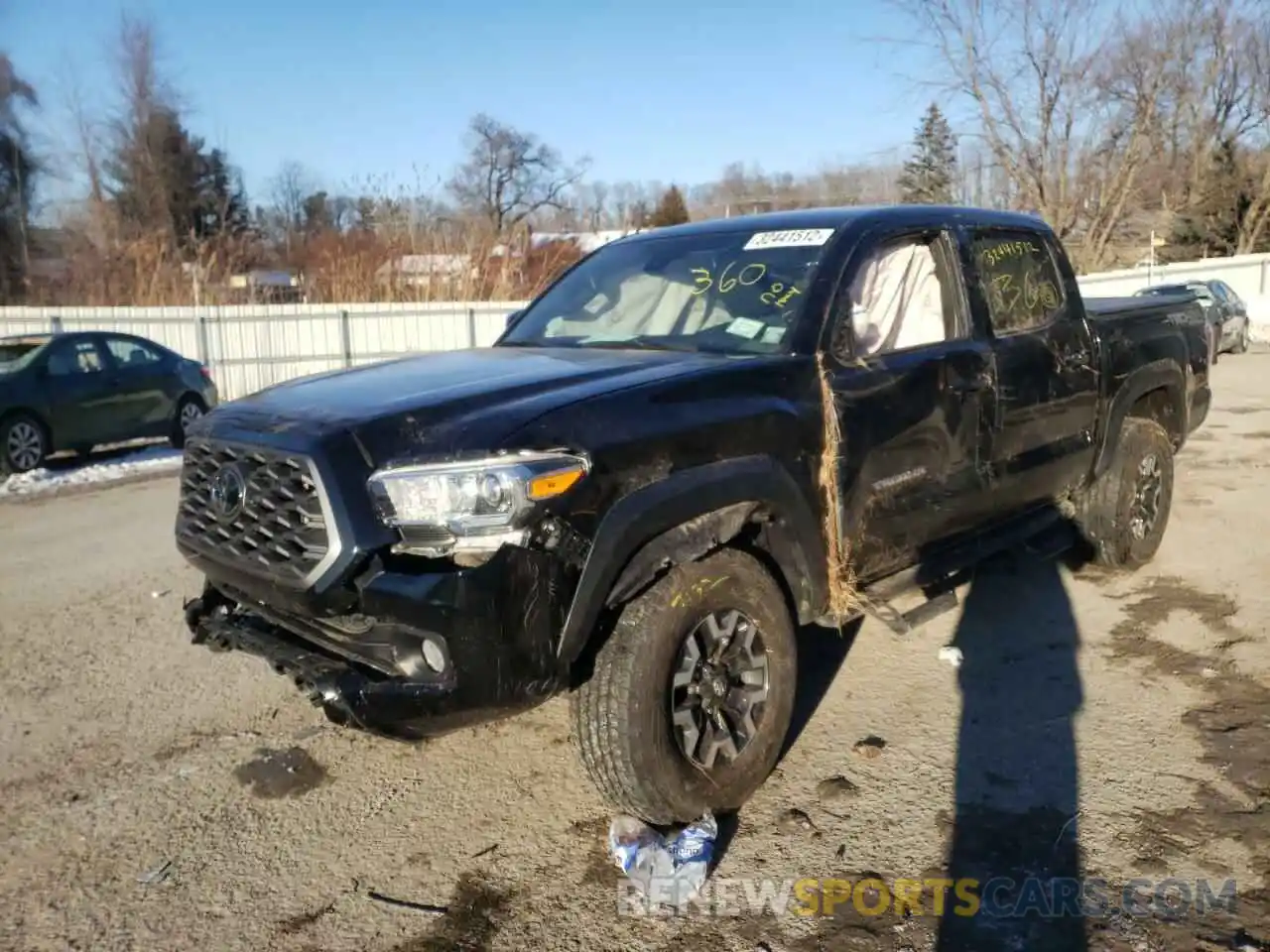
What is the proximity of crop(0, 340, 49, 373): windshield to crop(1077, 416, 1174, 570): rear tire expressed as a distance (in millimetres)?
10369

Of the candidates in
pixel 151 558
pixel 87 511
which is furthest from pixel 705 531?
pixel 87 511

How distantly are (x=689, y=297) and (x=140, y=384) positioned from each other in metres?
9.68

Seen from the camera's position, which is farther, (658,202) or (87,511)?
(658,202)

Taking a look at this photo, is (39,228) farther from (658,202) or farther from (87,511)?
(87,511)

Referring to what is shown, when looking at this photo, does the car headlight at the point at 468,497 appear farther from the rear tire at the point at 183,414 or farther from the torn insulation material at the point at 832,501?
the rear tire at the point at 183,414

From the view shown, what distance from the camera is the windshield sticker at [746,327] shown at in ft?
12.0

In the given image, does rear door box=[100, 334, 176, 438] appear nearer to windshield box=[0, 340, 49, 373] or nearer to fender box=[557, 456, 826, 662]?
windshield box=[0, 340, 49, 373]

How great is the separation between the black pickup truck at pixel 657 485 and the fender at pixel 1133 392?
0.49 metres

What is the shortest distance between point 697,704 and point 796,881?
23.4 inches

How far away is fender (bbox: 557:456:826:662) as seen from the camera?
2.80 metres

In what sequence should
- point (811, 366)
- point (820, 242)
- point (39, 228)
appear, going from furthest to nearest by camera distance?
1. point (39, 228)
2. point (820, 242)
3. point (811, 366)

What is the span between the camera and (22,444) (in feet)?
34.1

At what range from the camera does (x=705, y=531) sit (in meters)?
3.10

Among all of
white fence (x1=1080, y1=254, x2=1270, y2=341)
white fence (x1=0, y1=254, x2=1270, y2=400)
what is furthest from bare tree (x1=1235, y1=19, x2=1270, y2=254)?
white fence (x1=0, y1=254, x2=1270, y2=400)
